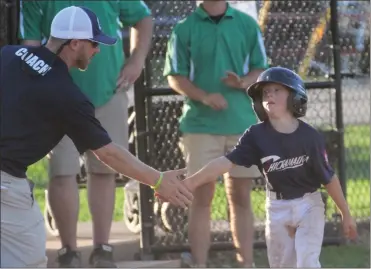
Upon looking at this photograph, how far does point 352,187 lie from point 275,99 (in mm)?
3468

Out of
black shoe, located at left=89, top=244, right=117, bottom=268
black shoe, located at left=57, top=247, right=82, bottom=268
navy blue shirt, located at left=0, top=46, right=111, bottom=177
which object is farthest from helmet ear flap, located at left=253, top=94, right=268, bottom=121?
black shoe, located at left=57, top=247, right=82, bottom=268

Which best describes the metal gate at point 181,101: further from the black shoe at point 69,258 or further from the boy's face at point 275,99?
the boy's face at point 275,99

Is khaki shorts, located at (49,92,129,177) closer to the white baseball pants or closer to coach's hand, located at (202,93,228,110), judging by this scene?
coach's hand, located at (202,93,228,110)

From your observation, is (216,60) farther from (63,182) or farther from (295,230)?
(295,230)

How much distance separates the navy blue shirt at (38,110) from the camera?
17.9ft

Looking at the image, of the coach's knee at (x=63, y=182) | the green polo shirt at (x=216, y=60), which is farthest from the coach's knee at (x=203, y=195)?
the coach's knee at (x=63, y=182)

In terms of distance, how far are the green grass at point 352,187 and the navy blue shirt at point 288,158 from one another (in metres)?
2.30

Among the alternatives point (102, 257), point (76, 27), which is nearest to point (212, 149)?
point (102, 257)

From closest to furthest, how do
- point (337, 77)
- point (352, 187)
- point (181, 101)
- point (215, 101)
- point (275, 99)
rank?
1. point (275, 99)
2. point (215, 101)
3. point (181, 101)
4. point (337, 77)
5. point (352, 187)

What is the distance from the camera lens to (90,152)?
7.46 m

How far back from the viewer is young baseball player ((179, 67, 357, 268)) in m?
6.14

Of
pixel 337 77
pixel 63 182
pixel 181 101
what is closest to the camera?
pixel 63 182

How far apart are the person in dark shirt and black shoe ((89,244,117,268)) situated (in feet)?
5.44

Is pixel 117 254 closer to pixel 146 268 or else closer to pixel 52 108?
pixel 146 268
